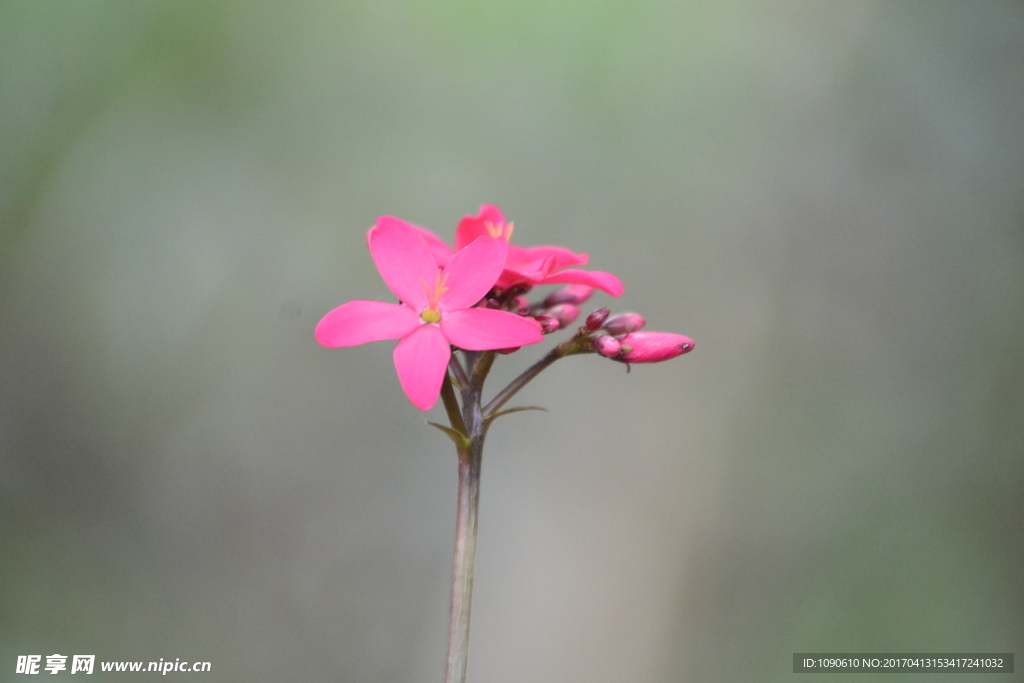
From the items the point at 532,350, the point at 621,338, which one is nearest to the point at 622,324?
the point at 621,338

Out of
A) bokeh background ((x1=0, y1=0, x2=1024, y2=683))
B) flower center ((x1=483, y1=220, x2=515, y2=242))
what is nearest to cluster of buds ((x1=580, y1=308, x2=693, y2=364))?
flower center ((x1=483, y1=220, x2=515, y2=242))

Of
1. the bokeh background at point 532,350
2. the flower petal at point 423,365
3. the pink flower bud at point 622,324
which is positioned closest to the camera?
the flower petal at point 423,365

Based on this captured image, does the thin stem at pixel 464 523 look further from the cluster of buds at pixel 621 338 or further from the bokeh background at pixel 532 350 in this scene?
the bokeh background at pixel 532 350

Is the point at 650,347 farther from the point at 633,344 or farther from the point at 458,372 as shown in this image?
the point at 458,372

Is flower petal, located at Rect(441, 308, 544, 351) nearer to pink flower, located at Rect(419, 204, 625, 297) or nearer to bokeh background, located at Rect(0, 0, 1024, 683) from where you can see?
pink flower, located at Rect(419, 204, 625, 297)

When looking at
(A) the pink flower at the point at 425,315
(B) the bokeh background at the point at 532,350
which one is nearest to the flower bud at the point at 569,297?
(A) the pink flower at the point at 425,315

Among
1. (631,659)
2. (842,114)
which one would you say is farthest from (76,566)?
(842,114)
